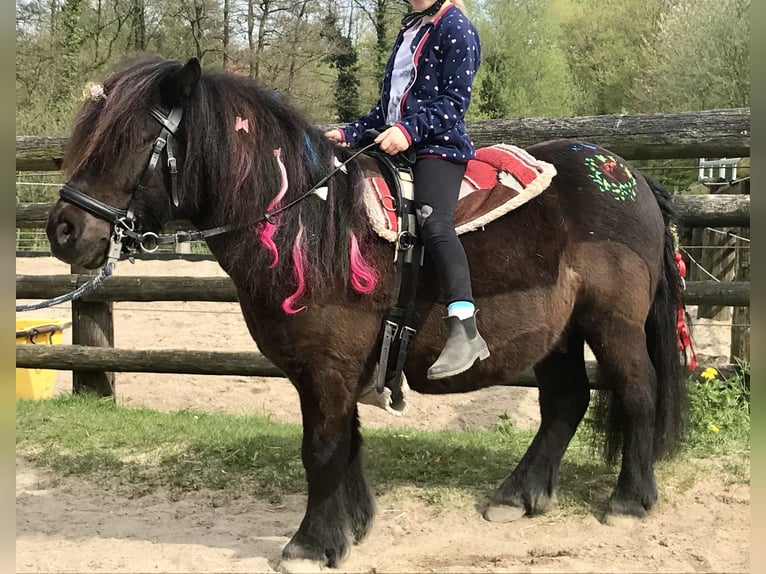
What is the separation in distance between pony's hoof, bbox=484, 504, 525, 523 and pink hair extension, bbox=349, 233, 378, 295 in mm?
1436

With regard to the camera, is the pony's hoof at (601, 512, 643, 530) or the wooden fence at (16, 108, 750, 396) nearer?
the pony's hoof at (601, 512, 643, 530)

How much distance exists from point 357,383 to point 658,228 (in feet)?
5.85

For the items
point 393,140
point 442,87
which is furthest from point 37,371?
point 442,87

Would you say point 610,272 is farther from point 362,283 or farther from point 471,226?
point 362,283

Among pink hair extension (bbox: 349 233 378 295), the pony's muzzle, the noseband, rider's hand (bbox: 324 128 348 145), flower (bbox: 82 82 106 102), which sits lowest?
pink hair extension (bbox: 349 233 378 295)

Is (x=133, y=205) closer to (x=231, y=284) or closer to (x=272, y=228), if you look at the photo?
(x=272, y=228)

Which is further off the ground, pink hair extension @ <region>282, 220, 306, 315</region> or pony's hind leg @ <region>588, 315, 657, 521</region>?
pink hair extension @ <region>282, 220, 306, 315</region>

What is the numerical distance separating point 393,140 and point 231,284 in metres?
2.77

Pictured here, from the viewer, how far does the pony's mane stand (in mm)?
2568

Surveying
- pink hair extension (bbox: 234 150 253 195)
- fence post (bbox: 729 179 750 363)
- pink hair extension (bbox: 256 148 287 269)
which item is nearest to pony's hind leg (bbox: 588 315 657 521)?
pink hair extension (bbox: 256 148 287 269)

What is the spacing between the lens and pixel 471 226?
2.93 meters

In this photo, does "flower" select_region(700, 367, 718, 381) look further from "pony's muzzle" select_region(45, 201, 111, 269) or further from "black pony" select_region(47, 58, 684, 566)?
"pony's muzzle" select_region(45, 201, 111, 269)

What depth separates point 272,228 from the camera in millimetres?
A: 2742

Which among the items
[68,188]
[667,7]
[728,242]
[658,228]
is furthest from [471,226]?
[667,7]
